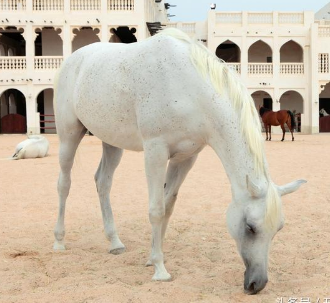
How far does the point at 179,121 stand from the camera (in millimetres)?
3273

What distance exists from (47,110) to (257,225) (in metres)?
29.9

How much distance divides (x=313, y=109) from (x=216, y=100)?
29.4m

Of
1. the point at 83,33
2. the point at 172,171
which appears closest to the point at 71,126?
the point at 172,171

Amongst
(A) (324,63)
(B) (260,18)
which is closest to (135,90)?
(B) (260,18)

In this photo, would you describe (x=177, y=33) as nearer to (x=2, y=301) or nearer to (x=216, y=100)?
(x=216, y=100)

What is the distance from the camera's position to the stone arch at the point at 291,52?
114 ft

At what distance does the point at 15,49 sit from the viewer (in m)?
35.4

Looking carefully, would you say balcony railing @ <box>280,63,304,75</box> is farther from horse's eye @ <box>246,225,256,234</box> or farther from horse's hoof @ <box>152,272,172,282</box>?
horse's eye @ <box>246,225,256,234</box>

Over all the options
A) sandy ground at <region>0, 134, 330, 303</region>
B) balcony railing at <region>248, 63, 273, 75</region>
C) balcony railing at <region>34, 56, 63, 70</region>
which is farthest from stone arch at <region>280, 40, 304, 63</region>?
sandy ground at <region>0, 134, 330, 303</region>

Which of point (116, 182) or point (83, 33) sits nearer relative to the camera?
point (116, 182)

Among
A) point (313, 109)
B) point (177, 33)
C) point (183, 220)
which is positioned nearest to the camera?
point (177, 33)

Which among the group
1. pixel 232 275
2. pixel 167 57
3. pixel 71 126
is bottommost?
pixel 232 275

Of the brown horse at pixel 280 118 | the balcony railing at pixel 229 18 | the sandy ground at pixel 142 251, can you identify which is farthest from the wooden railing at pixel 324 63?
the sandy ground at pixel 142 251

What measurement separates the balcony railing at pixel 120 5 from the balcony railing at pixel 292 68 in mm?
10665
